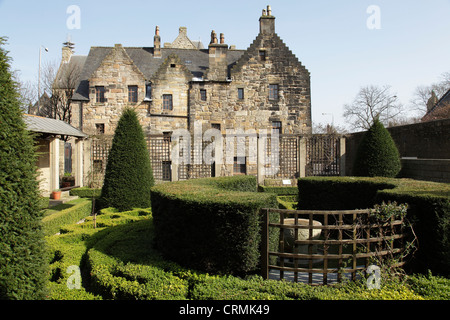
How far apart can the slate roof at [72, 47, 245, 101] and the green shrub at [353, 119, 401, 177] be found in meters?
16.4

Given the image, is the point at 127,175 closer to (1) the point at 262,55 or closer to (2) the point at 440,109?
(1) the point at 262,55

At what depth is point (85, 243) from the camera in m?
8.01

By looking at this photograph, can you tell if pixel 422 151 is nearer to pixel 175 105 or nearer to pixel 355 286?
pixel 355 286

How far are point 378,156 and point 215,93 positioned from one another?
1570cm

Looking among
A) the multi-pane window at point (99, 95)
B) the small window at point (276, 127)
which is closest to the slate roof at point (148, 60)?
the multi-pane window at point (99, 95)

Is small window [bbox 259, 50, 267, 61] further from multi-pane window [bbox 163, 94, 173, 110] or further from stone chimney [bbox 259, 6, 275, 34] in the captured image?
multi-pane window [bbox 163, 94, 173, 110]

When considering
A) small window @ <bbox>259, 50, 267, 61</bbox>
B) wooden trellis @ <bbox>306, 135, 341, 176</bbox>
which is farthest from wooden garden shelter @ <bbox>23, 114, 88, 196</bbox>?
small window @ <bbox>259, 50, 267, 61</bbox>

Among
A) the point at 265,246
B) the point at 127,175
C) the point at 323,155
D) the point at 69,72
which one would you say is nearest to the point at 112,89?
the point at 69,72

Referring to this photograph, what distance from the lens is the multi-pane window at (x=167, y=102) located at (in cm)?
2633

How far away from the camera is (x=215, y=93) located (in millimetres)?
26297

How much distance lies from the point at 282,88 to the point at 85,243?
21628 mm

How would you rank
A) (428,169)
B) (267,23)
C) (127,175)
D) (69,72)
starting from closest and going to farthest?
1. (127,175)
2. (428,169)
3. (267,23)
4. (69,72)

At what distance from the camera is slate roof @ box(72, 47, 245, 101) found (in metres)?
27.3
